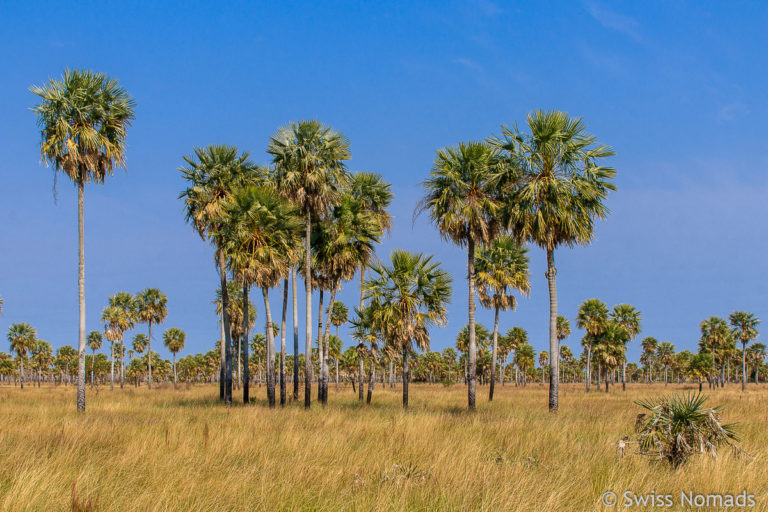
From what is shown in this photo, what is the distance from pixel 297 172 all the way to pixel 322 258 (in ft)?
21.4

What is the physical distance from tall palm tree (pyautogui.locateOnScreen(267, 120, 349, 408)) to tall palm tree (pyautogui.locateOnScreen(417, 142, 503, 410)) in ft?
17.8

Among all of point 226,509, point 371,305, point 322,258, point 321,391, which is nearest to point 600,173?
point 371,305

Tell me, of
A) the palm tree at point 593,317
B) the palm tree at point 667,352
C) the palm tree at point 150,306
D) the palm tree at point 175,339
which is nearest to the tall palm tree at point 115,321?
the palm tree at point 150,306

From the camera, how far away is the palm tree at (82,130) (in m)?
24.1

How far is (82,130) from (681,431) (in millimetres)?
25942

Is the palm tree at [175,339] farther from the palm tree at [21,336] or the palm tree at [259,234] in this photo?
the palm tree at [259,234]

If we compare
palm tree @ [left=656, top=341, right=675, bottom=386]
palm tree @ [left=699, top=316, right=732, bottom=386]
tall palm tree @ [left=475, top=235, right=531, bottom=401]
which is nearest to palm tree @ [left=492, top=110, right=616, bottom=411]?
tall palm tree @ [left=475, top=235, right=531, bottom=401]

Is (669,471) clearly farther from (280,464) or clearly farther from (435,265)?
(435,265)

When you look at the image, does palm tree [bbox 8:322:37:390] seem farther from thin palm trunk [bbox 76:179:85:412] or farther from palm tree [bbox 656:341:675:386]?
palm tree [bbox 656:341:675:386]

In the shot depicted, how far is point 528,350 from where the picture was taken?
98938mm

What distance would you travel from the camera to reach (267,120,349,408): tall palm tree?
91.7ft

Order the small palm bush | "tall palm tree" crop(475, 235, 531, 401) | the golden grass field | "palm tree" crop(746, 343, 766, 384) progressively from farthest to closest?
"palm tree" crop(746, 343, 766, 384), "tall palm tree" crop(475, 235, 531, 401), the small palm bush, the golden grass field

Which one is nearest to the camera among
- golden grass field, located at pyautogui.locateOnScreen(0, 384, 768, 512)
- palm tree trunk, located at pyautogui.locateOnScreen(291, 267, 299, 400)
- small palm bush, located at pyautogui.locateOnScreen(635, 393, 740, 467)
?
golden grass field, located at pyautogui.locateOnScreen(0, 384, 768, 512)

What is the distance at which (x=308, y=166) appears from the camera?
2822 cm
